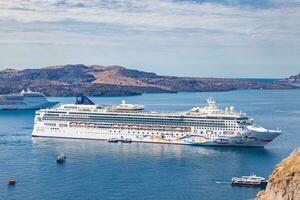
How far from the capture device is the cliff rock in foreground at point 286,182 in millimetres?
14055

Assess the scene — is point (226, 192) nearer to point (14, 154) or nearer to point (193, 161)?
point (193, 161)

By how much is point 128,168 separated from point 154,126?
14160 mm

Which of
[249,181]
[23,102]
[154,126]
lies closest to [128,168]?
[249,181]

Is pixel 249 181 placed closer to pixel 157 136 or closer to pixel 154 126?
pixel 157 136

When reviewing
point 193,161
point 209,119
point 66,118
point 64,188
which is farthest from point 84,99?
point 64,188

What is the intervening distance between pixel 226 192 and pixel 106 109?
2585cm

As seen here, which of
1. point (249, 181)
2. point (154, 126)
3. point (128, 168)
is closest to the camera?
point (249, 181)

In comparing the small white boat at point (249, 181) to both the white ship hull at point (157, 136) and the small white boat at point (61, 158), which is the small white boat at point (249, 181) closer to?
the small white boat at point (61, 158)

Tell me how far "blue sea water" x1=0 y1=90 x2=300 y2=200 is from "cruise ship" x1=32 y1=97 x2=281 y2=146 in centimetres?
132

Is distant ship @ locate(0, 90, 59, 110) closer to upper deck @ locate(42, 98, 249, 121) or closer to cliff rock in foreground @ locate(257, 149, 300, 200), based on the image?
upper deck @ locate(42, 98, 249, 121)

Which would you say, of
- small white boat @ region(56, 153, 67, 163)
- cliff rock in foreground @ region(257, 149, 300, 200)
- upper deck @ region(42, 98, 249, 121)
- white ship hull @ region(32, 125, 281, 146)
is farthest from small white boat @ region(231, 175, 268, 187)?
cliff rock in foreground @ region(257, 149, 300, 200)

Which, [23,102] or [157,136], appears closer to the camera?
[157,136]

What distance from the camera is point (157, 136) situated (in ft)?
167

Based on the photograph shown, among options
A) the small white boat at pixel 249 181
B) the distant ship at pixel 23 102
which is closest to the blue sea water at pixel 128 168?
the small white boat at pixel 249 181
